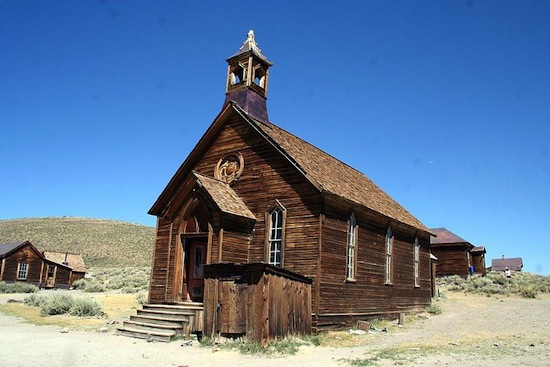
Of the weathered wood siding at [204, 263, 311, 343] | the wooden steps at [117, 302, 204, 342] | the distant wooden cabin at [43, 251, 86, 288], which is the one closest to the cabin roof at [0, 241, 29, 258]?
the distant wooden cabin at [43, 251, 86, 288]

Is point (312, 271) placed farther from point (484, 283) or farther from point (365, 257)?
point (484, 283)

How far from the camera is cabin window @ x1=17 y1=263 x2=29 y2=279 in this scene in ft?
147

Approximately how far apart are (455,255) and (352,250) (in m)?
27.8

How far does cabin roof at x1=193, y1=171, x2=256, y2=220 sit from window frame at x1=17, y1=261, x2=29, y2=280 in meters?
35.8

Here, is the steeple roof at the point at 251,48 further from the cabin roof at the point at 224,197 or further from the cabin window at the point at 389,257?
the cabin window at the point at 389,257

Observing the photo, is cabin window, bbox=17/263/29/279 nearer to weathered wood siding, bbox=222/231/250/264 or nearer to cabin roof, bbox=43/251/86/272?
cabin roof, bbox=43/251/86/272

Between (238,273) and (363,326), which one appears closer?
(238,273)

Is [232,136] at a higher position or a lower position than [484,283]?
higher

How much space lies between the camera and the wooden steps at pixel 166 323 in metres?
13.8

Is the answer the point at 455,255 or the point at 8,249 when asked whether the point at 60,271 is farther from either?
the point at 455,255

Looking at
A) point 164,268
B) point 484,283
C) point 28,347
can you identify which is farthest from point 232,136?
point 484,283

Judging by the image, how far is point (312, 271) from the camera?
15.2 meters

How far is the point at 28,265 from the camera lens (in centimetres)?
4550

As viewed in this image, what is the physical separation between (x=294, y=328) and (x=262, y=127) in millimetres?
7458
